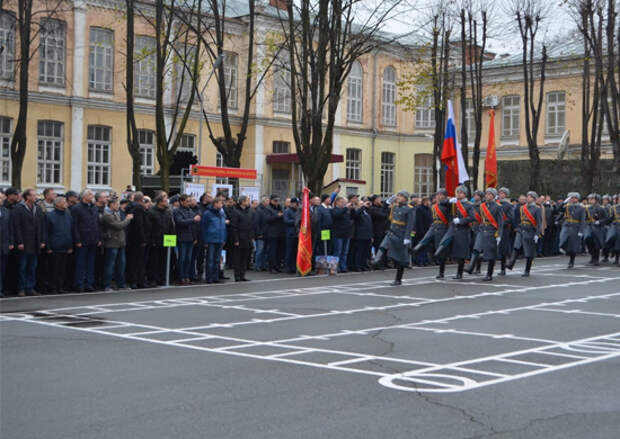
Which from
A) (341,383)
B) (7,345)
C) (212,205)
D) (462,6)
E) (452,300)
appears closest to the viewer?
(341,383)

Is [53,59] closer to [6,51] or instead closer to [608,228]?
[6,51]

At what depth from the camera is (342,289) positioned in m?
18.0

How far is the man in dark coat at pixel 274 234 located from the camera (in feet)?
73.7

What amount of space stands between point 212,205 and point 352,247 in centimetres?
504

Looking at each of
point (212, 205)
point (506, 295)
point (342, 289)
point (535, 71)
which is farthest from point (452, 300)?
point (535, 71)

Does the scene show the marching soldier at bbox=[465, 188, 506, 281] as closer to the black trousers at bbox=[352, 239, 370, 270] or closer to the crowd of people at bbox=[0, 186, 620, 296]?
the crowd of people at bbox=[0, 186, 620, 296]

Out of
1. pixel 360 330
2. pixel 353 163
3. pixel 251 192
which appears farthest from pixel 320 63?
pixel 353 163

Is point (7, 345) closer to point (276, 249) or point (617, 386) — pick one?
point (617, 386)

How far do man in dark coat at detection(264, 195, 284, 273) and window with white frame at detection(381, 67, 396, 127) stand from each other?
3215cm

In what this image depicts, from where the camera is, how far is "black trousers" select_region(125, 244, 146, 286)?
17781 millimetres

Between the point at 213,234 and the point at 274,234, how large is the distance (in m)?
3.61

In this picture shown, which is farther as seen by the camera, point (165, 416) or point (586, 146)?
point (586, 146)

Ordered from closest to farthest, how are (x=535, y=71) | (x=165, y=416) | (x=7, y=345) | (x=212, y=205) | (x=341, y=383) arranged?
1. (x=165, y=416)
2. (x=341, y=383)
3. (x=7, y=345)
4. (x=212, y=205)
5. (x=535, y=71)

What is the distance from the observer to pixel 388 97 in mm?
54375
